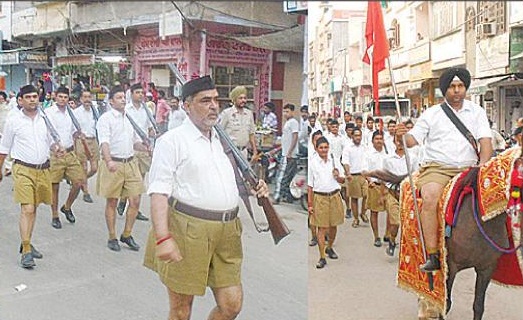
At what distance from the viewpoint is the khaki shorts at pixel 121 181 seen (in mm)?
2260

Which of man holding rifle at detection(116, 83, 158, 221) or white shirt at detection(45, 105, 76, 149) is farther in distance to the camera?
white shirt at detection(45, 105, 76, 149)

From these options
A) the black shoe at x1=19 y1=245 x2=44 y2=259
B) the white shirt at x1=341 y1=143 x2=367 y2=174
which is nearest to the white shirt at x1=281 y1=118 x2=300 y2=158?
the white shirt at x1=341 y1=143 x2=367 y2=174

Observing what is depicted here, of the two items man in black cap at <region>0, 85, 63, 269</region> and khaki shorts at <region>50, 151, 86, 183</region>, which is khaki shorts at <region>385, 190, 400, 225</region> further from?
man in black cap at <region>0, 85, 63, 269</region>

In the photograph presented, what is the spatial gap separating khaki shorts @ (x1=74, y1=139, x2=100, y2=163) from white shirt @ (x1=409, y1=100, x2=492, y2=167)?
1.13 meters

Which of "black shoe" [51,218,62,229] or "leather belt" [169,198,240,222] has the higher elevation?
"leather belt" [169,198,240,222]

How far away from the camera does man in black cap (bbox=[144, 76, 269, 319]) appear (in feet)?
6.87

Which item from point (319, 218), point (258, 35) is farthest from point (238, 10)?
point (319, 218)

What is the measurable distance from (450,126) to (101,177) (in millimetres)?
1265

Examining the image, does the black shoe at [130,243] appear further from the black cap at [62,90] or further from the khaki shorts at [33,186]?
the black cap at [62,90]

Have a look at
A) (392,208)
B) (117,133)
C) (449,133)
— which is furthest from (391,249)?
(117,133)

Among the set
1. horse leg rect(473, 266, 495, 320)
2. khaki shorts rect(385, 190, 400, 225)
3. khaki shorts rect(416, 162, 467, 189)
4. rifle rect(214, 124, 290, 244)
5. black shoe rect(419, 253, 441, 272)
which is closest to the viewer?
rifle rect(214, 124, 290, 244)

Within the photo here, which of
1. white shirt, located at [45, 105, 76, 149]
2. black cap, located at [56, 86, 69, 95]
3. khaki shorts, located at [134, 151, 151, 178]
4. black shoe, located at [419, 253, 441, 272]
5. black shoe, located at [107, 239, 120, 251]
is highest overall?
black cap, located at [56, 86, 69, 95]

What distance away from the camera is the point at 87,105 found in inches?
90.4

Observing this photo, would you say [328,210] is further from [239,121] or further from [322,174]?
[239,121]
